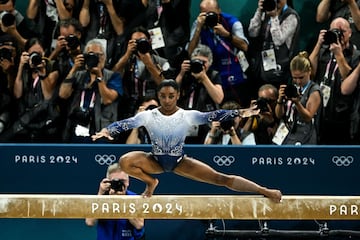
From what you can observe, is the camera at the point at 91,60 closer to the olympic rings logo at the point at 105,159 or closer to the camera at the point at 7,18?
the olympic rings logo at the point at 105,159

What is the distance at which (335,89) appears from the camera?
10859mm

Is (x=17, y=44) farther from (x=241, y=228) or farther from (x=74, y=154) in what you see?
(x=241, y=228)

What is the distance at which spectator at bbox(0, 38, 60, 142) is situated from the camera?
36.4 ft

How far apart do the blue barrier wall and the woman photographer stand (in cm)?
38

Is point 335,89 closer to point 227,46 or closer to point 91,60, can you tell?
point 227,46

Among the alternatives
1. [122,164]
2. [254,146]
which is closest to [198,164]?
[122,164]

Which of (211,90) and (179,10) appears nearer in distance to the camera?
(211,90)

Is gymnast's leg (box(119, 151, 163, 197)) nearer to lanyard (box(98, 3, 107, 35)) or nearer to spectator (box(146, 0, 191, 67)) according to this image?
spectator (box(146, 0, 191, 67))

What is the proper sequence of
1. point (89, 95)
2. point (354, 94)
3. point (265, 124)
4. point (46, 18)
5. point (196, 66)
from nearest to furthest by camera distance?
1. point (196, 66)
2. point (265, 124)
3. point (354, 94)
4. point (89, 95)
5. point (46, 18)

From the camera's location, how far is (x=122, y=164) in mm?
8445

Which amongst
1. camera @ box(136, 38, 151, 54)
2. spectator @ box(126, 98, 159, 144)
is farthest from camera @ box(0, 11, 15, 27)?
spectator @ box(126, 98, 159, 144)

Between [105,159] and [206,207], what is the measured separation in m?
1.86

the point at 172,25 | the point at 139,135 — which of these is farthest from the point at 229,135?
the point at 172,25

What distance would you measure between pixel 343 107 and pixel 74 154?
2.90m
